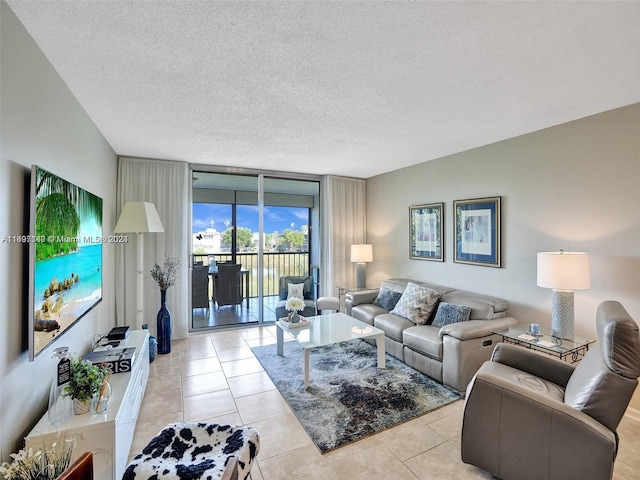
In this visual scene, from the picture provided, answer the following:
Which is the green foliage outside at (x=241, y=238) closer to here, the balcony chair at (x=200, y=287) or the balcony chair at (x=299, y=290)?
the balcony chair at (x=200, y=287)

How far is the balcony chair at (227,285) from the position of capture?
493 cm

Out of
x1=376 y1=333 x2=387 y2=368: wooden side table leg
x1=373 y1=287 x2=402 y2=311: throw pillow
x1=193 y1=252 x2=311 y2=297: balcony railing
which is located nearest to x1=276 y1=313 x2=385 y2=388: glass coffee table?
x1=376 y1=333 x2=387 y2=368: wooden side table leg

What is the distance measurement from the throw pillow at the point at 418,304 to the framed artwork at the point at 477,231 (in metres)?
0.65

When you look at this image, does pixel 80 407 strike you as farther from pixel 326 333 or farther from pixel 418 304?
pixel 418 304

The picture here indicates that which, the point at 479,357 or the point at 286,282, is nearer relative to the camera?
the point at 479,357

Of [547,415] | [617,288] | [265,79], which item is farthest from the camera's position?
[617,288]

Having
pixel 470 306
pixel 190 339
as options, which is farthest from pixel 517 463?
pixel 190 339

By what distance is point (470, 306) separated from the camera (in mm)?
3367

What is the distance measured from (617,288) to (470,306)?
3.93 feet

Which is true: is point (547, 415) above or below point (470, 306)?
below

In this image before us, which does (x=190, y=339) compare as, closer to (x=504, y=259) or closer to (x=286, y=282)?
(x=286, y=282)

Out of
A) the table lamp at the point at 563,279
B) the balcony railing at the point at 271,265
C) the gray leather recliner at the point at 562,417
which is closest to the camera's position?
the gray leather recliner at the point at 562,417

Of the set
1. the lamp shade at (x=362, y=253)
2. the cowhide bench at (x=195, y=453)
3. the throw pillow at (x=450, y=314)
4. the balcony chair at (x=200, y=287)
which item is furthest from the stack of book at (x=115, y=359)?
the lamp shade at (x=362, y=253)

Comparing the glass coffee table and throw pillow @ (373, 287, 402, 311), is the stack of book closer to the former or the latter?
the glass coffee table
